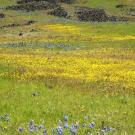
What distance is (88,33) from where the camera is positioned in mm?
61906

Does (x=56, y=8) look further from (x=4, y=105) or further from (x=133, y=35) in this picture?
(x=4, y=105)

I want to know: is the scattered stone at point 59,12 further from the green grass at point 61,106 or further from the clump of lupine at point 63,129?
the clump of lupine at point 63,129

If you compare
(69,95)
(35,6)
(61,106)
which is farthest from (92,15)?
(61,106)

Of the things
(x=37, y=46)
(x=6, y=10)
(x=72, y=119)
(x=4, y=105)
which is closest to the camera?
(x=72, y=119)

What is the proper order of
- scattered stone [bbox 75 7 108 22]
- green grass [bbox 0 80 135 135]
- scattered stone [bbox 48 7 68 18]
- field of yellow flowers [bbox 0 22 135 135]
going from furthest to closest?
scattered stone [bbox 48 7 68 18], scattered stone [bbox 75 7 108 22], green grass [bbox 0 80 135 135], field of yellow flowers [bbox 0 22 135 135]

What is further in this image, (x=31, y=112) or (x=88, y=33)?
(x=88, y=33)

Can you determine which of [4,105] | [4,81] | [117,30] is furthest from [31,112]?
[117,30]

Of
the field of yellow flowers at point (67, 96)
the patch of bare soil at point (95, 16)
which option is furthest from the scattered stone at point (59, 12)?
the field of yellow flowers at point (67, 96)

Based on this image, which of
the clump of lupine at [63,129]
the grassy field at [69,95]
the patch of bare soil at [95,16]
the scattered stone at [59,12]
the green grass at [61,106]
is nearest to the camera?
the clump of lupine at [63,129]

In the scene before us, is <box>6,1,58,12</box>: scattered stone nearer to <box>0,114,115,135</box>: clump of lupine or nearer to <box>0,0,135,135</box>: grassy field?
<box>0,0,135,135</box>: grassy field

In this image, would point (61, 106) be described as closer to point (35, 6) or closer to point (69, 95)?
point (69, 95)

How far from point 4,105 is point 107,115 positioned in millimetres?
3440

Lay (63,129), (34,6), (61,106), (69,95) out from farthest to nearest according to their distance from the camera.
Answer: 1. (34,6)
2. (69,95)
3. (61,106)
4. (63,129)

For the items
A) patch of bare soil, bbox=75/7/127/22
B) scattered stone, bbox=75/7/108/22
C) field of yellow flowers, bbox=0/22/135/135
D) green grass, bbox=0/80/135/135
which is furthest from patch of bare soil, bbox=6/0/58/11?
green grass, bbox=0/80/135/135
